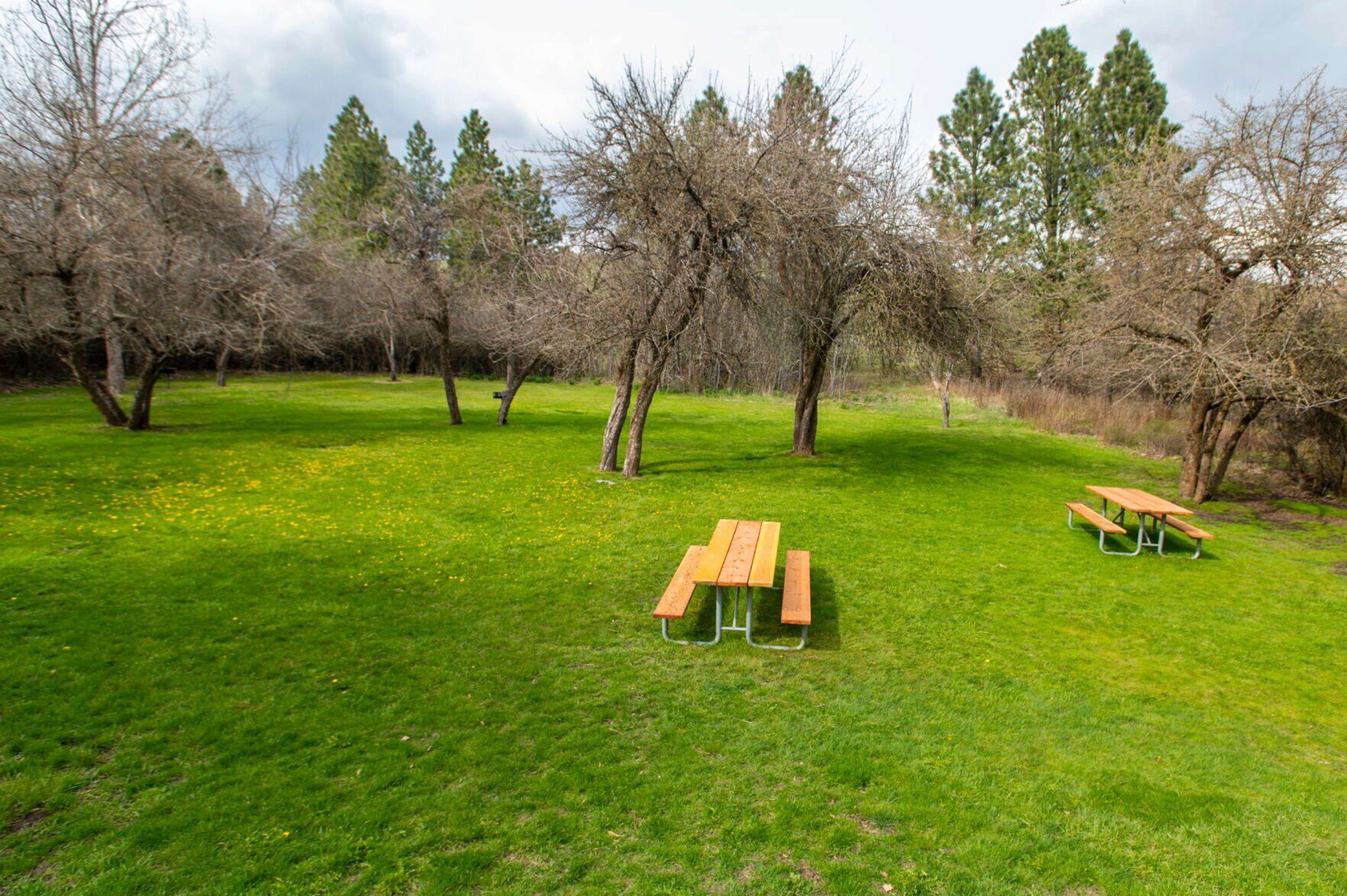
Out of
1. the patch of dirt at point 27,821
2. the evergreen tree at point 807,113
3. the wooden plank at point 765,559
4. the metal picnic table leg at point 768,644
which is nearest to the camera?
the patch of dirt at point 27,821

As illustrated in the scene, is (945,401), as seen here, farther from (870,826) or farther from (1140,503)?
(870,826)

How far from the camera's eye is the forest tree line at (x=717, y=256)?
10523 millimetres

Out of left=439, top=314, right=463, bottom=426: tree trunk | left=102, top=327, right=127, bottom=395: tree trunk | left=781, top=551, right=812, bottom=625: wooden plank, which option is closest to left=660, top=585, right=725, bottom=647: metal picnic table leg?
left=781, top=551, right=812, bottom=625: wooden plank

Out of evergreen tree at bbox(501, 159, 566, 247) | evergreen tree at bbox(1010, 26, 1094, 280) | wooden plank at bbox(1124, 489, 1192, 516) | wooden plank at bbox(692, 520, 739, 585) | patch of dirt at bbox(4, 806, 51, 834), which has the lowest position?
patch of dirt at bbox(4, 806, 51, 834)

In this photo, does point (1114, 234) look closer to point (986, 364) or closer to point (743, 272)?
point (986, 364)

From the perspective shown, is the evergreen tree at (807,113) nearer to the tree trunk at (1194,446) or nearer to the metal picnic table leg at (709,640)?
the tree trunk at (1194,446)

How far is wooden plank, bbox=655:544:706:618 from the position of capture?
17.1 ft

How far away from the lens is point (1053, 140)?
102 ft

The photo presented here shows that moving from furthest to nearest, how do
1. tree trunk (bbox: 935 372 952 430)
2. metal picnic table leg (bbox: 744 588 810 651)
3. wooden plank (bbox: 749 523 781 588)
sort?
1. tree trunk (bbox: 935 372 952 430)
2. metal picnic table leg (bbox: 744 588 810 651)
3. wooden plank (bbox: 749 523 781 588)

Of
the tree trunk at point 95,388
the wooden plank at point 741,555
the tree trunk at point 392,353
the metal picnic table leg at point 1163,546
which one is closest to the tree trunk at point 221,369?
the tree trunk at point 392,353

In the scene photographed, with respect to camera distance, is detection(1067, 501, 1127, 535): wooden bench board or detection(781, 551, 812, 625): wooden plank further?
detection(1067, 501, 1127, 535): wooden bench board

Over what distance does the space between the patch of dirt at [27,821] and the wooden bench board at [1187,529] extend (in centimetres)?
1036

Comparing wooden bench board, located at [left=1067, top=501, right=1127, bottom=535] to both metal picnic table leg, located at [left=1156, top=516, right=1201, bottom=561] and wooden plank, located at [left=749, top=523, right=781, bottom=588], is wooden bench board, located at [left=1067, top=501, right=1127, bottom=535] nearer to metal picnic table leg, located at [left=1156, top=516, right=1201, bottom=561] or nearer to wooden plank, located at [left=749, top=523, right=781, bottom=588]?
metal picnic table leg, located at [left=1156, top=516, right=1201, bottom=561]

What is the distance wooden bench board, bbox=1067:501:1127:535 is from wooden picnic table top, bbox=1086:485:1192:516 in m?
0.27
